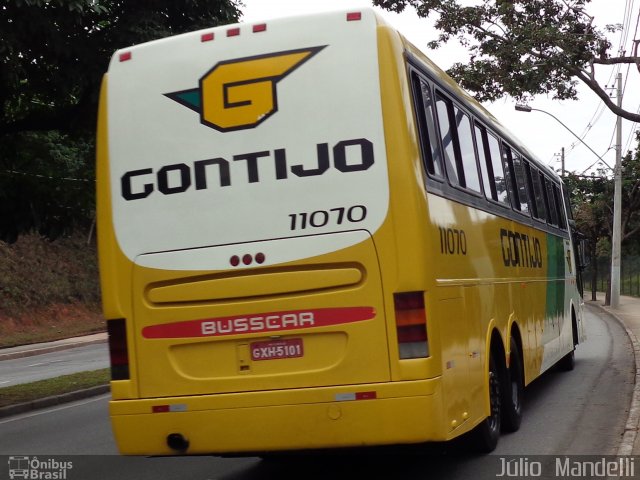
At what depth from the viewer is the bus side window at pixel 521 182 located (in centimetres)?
1123

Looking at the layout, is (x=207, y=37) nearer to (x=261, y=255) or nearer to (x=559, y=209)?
(x=261, y=255)

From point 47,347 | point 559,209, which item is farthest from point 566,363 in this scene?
point 47,347

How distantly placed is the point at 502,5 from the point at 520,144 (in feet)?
33.4

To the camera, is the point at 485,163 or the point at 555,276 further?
the point at 555,276

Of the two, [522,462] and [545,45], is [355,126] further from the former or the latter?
[545,45]

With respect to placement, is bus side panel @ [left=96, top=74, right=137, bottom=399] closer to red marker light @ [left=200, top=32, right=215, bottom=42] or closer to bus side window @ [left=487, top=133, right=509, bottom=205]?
red marker light @ [left=200, top=32, right=215, bottom=42]

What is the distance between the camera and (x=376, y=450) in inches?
263

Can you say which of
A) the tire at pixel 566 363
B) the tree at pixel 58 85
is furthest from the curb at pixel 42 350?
the tire at pixel 566 363

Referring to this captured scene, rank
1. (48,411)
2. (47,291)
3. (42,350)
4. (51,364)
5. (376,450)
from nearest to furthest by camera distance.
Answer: (376,450) < (48,411) < (51,364) < (42,350) < (47,291)

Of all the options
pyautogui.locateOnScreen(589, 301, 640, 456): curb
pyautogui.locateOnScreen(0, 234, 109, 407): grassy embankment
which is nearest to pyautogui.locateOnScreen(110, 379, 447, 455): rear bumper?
pyautogui.locateOnScreen(589, 301, 640, 456): curb

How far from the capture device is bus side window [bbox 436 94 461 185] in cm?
766

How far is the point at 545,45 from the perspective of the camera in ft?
68.6

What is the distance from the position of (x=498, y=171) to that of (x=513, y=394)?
231 cm

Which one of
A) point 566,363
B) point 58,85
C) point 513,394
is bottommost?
point 566,363
